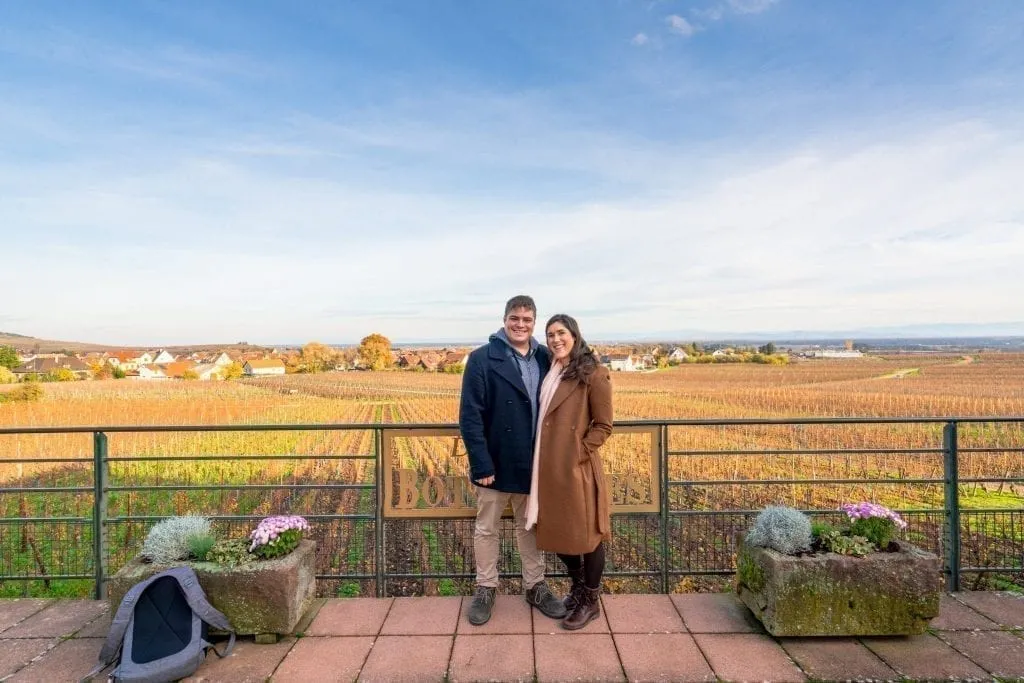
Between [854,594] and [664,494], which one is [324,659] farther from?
[854,594]

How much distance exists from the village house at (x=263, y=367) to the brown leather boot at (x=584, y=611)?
219ft

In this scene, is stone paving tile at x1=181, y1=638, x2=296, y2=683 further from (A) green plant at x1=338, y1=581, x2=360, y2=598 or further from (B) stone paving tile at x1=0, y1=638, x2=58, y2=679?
(A) green plant at x1=338, y1=581, x2=360, y2=598

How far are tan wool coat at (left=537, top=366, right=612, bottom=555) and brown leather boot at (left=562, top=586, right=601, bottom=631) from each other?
36cm

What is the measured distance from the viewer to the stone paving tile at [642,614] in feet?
11.1

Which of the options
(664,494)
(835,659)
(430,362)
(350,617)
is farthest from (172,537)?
(430,362)

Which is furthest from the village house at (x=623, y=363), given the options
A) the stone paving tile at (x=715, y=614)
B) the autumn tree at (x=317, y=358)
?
the stone paving tile at (x=715, y=614)

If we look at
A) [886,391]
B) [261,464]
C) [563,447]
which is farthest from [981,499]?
[886,391]

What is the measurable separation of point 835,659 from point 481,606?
6.36ft

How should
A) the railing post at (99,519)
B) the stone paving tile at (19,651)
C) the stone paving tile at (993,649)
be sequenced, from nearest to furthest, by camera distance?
the stone paving tile at (993,649) → the stone paving tile at (19,651) → the railing post at (99,519)

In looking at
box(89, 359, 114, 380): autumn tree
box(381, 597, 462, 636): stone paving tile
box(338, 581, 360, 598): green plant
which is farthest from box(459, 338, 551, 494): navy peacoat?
box(89, 359, 114, 380): autumn tree

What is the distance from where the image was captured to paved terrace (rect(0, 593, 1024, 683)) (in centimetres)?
293

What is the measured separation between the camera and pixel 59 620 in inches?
141

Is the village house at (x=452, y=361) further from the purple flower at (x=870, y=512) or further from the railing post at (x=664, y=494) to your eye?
the purple flower at (x=870, y=512)

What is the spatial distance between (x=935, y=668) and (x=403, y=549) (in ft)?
17.4
